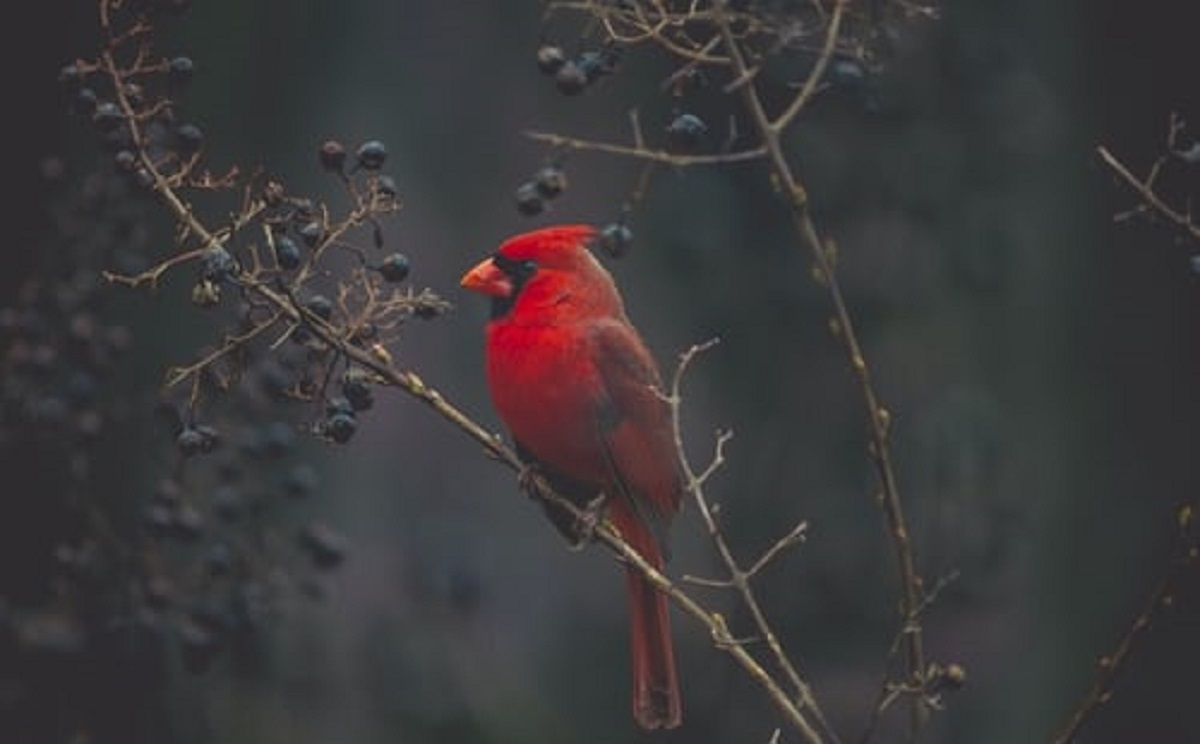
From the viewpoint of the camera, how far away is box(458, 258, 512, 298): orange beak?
2.28 m

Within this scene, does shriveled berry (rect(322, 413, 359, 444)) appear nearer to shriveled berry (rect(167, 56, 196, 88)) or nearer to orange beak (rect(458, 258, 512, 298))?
shriveled berry (rect(167, 56, 196, 88))

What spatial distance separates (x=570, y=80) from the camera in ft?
5.81

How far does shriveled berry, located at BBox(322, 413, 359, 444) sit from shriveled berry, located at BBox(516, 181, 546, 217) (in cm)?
21

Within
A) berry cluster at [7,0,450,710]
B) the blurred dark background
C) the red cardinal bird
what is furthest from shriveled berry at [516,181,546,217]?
the blurred dark background

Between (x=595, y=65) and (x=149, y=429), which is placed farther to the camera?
(x=149, y=429)

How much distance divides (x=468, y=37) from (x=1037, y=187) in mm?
1826

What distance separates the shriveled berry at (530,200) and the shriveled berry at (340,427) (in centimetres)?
21

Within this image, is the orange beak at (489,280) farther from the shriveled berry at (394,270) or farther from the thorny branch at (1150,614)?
the thorny branch at (1150,614)

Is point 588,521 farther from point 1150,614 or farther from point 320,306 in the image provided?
point 1150,614

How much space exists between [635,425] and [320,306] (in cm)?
68

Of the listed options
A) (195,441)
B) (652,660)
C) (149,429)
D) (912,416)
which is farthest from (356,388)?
(912,416)

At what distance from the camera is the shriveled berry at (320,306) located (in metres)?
1.76

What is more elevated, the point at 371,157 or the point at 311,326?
the point at 371,157

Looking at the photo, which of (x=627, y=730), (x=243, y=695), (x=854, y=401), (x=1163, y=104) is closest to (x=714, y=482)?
(x=627, y=730)
